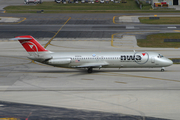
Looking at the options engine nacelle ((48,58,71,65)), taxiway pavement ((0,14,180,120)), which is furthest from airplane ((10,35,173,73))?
taxiway pavement ((0,14,180,120))

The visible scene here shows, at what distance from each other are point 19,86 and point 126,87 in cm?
1560

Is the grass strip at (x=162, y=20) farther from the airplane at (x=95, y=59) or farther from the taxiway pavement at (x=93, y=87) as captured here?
the airplane at (x=95, y=59)

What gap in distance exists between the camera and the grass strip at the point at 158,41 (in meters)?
71.4

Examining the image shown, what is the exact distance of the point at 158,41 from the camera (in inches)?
2970

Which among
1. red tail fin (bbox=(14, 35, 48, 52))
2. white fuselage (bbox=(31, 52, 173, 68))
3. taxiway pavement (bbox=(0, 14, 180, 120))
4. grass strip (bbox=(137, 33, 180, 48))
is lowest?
grass strip (bbox=(137, 33, 180, 48))

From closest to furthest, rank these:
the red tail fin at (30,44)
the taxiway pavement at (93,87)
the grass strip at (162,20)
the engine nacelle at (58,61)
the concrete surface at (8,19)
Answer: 1. the taxiway pavement at (93,87)
2. the engine nacelle at (58,61)
3. the red tail fin at (30,44)
4. the grass strip at (162,20)
5. the concrete surface at (8,19)

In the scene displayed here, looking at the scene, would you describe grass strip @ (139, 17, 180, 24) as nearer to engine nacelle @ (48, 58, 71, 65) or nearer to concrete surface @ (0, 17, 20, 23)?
concrete surface @ (0, 17, 20, 23)

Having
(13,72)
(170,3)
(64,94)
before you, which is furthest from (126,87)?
(170,3)

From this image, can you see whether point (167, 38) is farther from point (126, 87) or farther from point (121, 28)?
point (126, 87)

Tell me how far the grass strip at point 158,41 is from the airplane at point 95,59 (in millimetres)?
22030

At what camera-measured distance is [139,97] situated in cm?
3756

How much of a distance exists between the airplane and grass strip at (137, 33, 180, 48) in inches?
867

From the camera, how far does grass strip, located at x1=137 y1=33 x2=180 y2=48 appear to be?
234 feet

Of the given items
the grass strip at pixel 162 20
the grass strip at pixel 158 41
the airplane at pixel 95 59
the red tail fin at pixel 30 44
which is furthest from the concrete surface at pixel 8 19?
the airplane at pixel 95 59
